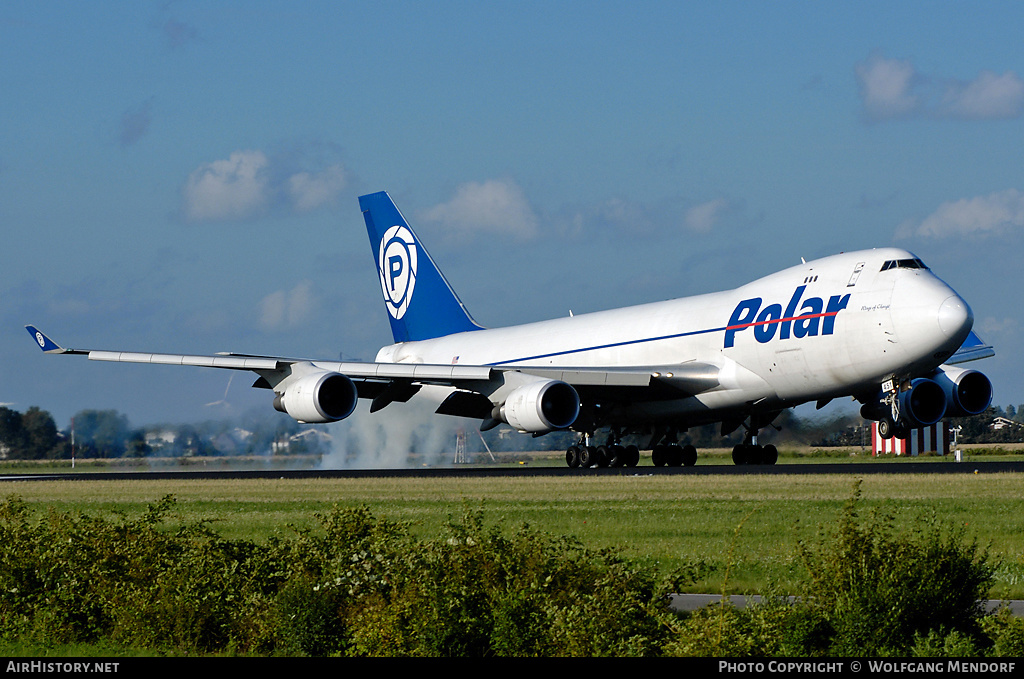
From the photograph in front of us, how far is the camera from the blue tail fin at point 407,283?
53.2 metres

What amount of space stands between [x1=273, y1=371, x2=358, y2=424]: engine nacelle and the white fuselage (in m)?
8.57

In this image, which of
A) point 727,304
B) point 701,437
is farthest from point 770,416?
point 701,437

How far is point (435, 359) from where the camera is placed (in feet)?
168

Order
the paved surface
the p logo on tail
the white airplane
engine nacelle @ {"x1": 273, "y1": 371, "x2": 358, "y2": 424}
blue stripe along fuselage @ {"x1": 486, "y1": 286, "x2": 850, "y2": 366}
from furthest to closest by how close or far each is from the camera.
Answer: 1. the p logo on tail
2. engine nacelle @ {"x1": 273, "y1": 371, "x2": 358, "y2": 424}
3. blue stripe along fuselage @ {"x1": 486, "y1": 286, "x2": 850, "y2": 366}
4. the white airplane
5. the paved surface

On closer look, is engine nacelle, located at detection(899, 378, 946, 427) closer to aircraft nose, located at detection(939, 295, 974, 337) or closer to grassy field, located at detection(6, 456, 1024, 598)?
aircraft nose, located at detection(939, 295, 974, 337)

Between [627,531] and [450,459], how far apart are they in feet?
115

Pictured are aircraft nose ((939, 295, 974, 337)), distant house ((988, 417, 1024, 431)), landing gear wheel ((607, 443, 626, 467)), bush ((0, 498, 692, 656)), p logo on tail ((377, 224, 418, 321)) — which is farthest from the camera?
distant house ((988, 417, 1024, 431))

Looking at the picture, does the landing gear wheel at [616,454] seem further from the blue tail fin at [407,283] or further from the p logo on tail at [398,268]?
the p logo on tail at [398,268]

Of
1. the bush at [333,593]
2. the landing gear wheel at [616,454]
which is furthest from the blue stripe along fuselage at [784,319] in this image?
the bush at [333,593]

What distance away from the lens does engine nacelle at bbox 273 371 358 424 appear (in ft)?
128

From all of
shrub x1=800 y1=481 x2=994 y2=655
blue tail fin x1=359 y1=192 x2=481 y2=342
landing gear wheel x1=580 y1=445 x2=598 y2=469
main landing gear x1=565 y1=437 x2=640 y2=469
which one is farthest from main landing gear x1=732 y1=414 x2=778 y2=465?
shrub x1=800 y1=481 x2=994 y2=655

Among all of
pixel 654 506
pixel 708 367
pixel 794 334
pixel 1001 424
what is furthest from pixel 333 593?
pixel 1001 424

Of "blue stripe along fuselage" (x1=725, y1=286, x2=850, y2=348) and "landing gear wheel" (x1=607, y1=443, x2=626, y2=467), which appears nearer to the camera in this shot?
"blue stripe along fuselage" (x1=725, y1=286, x2=850, y2=348)
